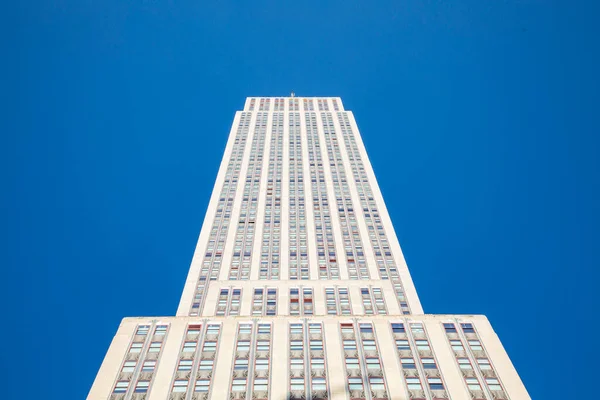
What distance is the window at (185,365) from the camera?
45125 mm

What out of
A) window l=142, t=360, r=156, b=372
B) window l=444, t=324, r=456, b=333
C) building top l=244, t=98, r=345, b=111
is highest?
building top l=244, t=98, r=345, b=111

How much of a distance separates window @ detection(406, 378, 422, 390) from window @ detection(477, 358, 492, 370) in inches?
251

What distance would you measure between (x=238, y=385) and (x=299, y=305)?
3657 centimetres

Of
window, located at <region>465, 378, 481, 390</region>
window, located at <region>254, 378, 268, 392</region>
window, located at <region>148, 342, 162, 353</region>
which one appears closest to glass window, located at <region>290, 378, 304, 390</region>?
window, located at <region>254, 378, 268, 392</region>

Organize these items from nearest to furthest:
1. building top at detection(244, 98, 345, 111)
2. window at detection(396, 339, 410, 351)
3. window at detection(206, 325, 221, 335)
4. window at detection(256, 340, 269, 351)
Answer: window at detection(256, 340, 269, 351)
window at detection(396, 339, 410, 351)
window at detection(206, 325, 221, 335)
building top at detection(244, 98, 345, 111)

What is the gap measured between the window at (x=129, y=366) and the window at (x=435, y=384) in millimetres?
25297

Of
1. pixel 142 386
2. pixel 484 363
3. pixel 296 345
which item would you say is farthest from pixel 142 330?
pixel 484 363

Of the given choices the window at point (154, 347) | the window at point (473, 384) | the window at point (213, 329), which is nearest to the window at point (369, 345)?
the window at point (473, 384)

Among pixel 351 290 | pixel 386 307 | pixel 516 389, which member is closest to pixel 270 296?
pixel 351 290

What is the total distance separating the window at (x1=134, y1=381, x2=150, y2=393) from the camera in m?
42.4

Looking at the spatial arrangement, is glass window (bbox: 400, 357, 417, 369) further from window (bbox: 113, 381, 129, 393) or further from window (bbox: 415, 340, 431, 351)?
window (bbox: 113, 381, 129, 393)

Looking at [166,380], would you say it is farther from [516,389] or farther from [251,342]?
[516,389]

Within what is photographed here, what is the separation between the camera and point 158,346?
48469 millimetres

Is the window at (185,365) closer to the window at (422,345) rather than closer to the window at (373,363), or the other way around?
the window at (373,363)
